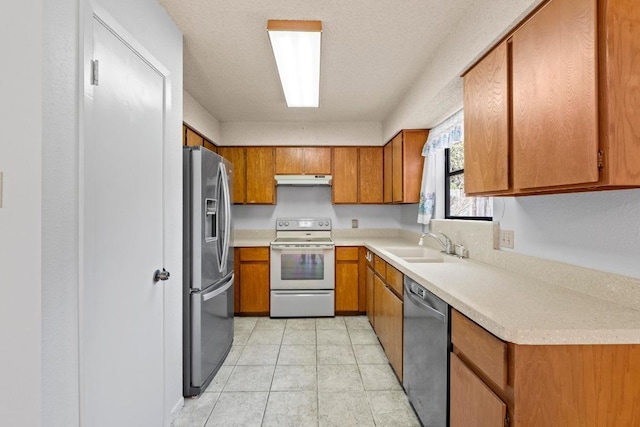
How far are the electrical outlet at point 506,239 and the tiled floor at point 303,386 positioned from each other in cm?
124

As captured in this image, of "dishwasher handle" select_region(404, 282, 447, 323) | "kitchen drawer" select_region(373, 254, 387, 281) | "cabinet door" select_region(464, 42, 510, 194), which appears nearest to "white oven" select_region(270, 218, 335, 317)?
"kitchen drawer" select_region(373, 254, 387, 281)

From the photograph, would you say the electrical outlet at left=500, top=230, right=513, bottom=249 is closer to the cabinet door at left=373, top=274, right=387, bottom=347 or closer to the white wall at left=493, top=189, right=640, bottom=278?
the white wall at left=493, top=189, right=640, bottom=278

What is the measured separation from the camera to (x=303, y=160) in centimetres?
385

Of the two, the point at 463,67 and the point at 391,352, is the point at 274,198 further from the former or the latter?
the point at 463,67

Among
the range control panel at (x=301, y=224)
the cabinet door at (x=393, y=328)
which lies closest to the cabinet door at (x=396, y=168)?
the range control panel at (x=301, y=224)

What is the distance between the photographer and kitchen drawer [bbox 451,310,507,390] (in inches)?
38.1

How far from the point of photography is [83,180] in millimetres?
1064

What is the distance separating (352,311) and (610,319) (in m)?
2.80

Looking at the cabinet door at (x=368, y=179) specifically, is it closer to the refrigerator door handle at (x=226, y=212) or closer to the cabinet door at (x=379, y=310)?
the cabinet door at (x=379, y=310)

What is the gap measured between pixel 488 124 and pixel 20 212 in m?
1.96

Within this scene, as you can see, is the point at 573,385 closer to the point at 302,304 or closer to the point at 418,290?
the point at 418,290

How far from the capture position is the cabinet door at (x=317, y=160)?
12.6 ft

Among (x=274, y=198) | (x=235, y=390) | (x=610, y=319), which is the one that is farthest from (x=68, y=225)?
(x=274, y=198)

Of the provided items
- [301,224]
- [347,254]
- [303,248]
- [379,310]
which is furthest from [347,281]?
[301,224]
